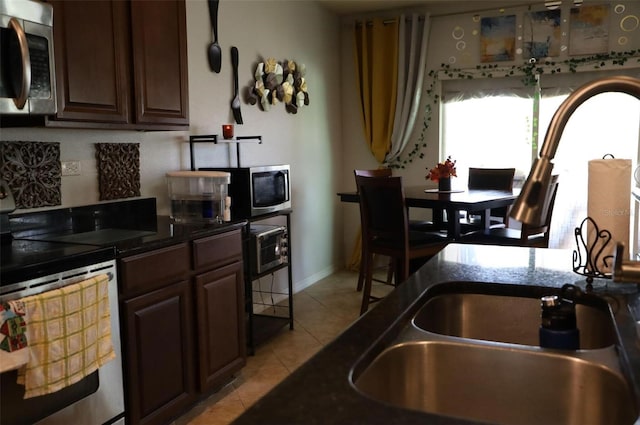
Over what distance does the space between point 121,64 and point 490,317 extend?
6.66 ft

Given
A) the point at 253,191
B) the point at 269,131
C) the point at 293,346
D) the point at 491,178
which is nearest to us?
the point at 253,191

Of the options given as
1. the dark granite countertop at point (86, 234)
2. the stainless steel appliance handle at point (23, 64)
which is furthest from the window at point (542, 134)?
the stainless steel appliance handle at point (23, 64)

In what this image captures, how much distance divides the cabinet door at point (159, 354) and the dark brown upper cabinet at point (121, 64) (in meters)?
0.86

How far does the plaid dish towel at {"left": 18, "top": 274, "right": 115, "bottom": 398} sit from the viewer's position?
69.4 inches

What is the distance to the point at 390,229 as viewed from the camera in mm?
3797

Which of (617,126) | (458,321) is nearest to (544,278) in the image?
(458,321)

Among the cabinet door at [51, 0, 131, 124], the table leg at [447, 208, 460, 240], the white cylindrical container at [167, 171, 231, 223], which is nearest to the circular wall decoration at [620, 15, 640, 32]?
the table leg at [447, 208, 460, 240]

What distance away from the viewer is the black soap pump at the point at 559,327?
1124 mm

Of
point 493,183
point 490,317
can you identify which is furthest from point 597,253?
point 493,183

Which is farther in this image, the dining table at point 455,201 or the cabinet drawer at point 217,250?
the dining table at point 455,201

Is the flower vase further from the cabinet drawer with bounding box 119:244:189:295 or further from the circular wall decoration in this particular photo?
the cabinet drawer with bounding box 119:244:189:295

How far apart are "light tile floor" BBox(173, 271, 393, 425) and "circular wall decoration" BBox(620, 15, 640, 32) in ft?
10.4

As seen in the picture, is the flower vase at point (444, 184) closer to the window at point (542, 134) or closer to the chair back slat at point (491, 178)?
the chair back slat at point (491, 178)

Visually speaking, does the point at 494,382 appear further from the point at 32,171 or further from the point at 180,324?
the point at 32,171
